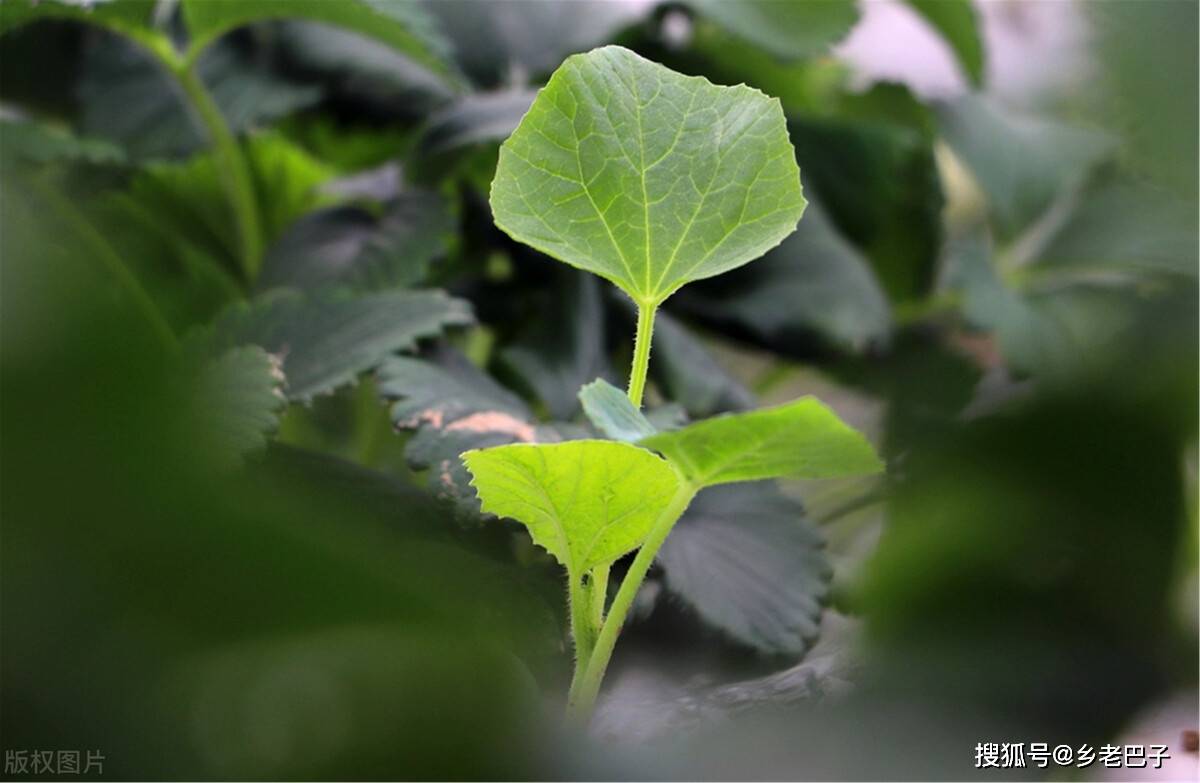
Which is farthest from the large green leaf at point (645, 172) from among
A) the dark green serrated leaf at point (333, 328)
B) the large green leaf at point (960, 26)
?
the large green leaf at point (960, 26)

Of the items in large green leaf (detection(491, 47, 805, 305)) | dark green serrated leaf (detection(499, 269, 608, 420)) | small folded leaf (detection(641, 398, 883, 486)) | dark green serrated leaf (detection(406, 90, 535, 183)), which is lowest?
small folded leaf (detection(641, 398, 883, 486))

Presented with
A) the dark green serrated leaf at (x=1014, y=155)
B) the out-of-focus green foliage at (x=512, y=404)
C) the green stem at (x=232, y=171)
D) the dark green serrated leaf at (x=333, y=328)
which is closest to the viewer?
the out-of-focus green foliage at (x=512, y=404)

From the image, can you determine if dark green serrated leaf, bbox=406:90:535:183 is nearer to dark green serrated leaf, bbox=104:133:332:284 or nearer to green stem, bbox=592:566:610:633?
dark green serrated leaf, bbox=104:133:332:284

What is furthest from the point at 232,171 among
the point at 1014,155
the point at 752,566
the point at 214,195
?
the point at 1014,155

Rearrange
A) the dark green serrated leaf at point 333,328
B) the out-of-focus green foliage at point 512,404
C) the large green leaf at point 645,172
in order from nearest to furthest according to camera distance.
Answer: the out-of-focus green foliage at point 512,404 → the large green leaf at point 645,172 → the dark green serrated leaf at point 333,328

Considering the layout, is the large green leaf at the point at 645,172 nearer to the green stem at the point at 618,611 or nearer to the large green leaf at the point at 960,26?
the green stem at the point at 618,611

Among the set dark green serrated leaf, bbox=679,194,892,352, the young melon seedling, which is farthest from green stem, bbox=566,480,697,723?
dark green serrated leaf, bbox=679,194,892,352

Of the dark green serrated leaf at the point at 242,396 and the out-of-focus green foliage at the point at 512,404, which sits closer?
the out-of-focus green foliage at the point at 512,404
